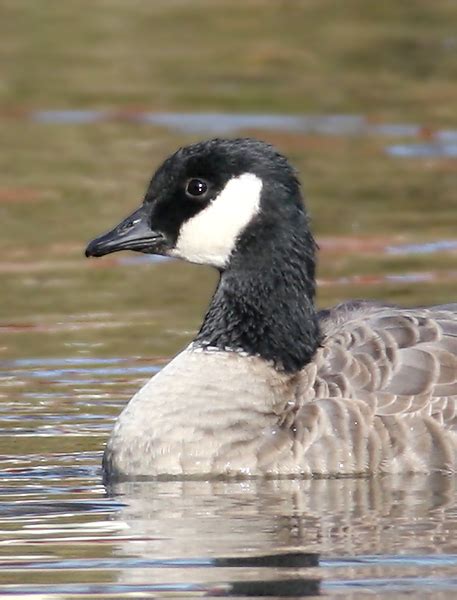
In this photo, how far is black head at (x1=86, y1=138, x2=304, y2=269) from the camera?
36.0 feet

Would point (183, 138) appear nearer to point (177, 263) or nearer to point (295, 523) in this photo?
point (177, 263)

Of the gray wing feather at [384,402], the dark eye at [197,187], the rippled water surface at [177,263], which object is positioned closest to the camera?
the rippled water surface at [177,263]

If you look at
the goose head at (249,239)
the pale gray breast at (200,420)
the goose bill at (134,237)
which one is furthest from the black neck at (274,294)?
the goose bill at (134,237)

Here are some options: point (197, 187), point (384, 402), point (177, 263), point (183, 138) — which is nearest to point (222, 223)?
point (197, 187)

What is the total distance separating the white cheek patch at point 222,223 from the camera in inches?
432

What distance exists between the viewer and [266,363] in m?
11.0

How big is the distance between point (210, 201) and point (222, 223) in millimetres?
163

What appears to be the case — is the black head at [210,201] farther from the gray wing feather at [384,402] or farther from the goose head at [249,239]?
the gray wing feather at [384,402]

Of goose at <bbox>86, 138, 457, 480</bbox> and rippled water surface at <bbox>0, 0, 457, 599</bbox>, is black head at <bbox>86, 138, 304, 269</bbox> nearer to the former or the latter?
goose at <bbox>86, 138, 457, 480</bbox>

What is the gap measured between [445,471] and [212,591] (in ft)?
8.48

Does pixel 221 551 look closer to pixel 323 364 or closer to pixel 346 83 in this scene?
pixel 323 364

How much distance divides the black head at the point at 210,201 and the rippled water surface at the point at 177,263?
1.36 metres

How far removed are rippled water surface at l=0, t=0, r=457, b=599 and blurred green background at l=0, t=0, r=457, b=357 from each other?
40 mm

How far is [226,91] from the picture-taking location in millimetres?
24062
